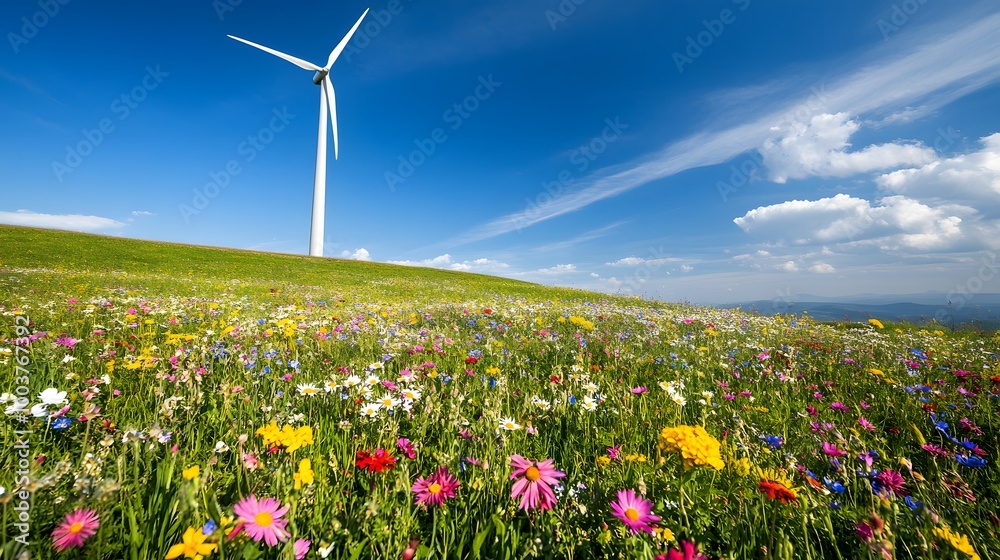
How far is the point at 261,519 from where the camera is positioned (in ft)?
4.16

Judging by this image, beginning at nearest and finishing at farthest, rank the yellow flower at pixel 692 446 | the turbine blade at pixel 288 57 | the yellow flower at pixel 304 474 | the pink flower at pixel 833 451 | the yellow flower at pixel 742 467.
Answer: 1. the yellow flower at pixel 304 474
2. the yellow flower at pixel 692 446
3. the yellow flower at pixel 742 467
4. the pink flower at pixel 833 451
5. the turbine blade at pixel 288 57

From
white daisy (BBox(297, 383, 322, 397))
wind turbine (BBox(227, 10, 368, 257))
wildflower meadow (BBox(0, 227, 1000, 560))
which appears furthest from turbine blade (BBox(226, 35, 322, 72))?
white daisy (BBox(297, 383, 322, 397))

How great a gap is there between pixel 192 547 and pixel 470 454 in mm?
1325

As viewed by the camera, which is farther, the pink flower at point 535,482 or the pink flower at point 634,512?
the pink flower at point 535,482

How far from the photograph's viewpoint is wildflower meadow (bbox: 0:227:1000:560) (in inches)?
58.6

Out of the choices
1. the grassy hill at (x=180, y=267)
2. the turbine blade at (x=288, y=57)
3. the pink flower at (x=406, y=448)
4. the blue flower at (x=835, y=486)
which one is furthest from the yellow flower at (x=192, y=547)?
the turbine blade at (x=288, y=57)

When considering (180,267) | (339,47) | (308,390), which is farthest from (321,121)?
(308,390)

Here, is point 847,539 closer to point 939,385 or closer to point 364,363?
point 364,363

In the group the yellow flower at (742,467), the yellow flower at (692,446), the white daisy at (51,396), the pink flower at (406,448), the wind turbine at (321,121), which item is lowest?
the yellow flower at (742,467)

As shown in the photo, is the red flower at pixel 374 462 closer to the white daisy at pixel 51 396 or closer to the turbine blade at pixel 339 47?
the white daisy at pixel 51 396

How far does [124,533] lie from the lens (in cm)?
156

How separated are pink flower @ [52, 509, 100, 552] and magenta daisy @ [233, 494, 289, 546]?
1.66 feet

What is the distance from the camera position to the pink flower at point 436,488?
5.16ft

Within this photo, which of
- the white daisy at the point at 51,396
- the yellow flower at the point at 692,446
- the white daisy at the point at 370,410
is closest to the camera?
the yellow flower at the point at 692,446
